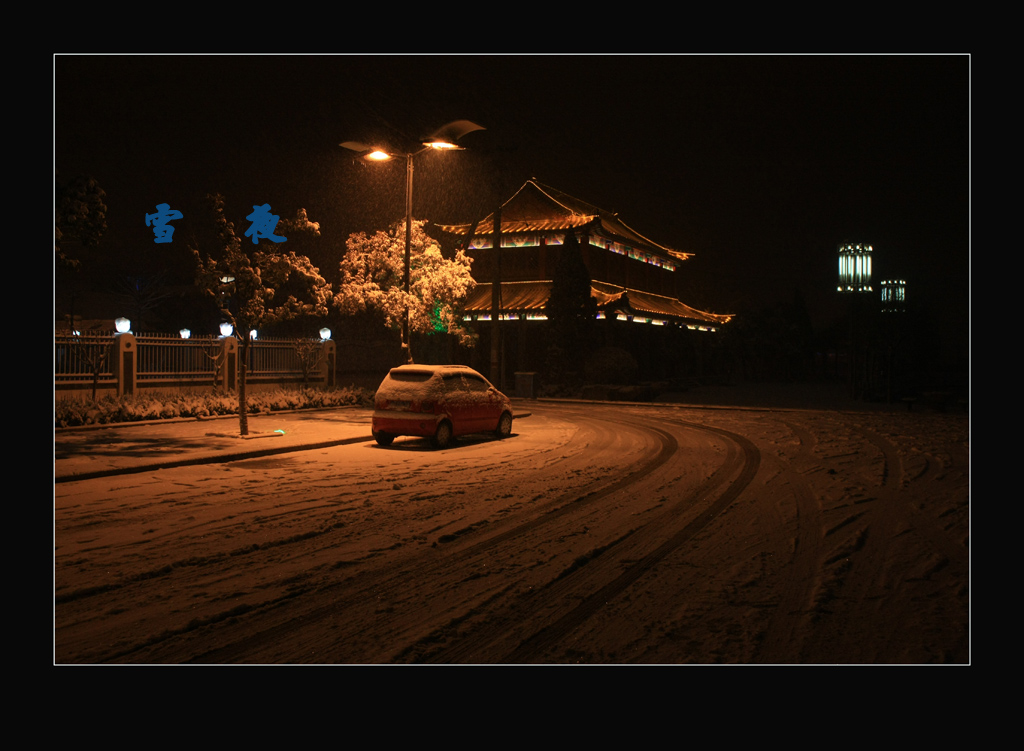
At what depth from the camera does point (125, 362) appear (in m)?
22.2

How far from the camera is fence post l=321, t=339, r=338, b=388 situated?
99.0 ft

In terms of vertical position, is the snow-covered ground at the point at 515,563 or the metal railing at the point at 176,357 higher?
the metal railing at the point at 176,357

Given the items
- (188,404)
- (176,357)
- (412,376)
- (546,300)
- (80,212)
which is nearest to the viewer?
(412,376)

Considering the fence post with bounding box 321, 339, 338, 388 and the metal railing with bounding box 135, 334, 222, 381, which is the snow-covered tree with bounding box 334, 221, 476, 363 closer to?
the fence post with bounding box 321, 339, 338, 388

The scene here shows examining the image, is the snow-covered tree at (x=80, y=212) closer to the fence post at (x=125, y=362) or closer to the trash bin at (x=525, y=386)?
the fence post at (x=125, y=362)

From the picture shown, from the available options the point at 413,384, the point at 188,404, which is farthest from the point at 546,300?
the point at 413,384

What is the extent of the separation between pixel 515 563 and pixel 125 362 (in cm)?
1918

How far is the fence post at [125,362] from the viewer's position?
22.0 metres

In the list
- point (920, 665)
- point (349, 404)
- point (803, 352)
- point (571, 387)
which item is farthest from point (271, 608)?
point (803, 352)

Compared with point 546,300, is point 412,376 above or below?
below

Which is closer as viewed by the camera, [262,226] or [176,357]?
[262,226]

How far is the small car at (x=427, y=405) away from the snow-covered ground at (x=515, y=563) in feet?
6.92

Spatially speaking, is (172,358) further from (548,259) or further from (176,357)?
(548,259)

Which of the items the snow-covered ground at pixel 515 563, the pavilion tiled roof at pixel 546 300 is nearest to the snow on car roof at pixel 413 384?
the snow-covered ground at pixel 515 563
